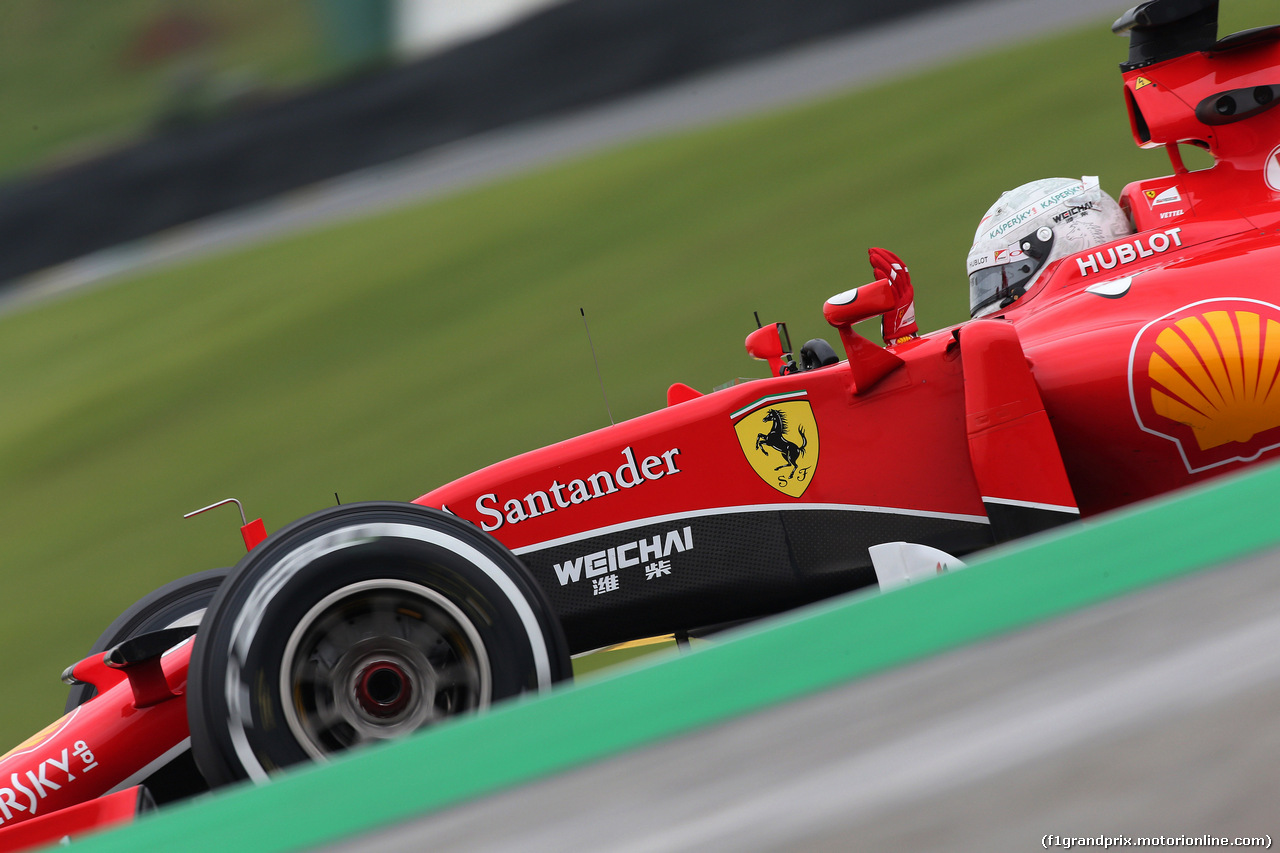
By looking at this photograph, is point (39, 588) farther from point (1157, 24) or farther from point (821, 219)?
point (1157, 24)

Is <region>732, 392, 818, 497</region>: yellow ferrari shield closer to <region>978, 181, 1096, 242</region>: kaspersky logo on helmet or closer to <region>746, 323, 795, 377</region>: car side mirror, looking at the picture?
<region>746, 323, 795, 377</region>: car side mirror

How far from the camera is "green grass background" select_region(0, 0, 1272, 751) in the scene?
610 cm

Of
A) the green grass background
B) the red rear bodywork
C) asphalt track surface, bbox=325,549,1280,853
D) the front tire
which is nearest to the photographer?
asphalt track surface, bbox=325,549,1280,853

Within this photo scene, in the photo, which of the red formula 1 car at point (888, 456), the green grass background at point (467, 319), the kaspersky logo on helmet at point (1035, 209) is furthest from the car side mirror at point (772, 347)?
the green grass background at point (467, 319)

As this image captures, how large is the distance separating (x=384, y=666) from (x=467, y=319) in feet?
18.9

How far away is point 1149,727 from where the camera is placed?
146 centimetres

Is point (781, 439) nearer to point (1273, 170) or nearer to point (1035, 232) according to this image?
point (1035, 232)

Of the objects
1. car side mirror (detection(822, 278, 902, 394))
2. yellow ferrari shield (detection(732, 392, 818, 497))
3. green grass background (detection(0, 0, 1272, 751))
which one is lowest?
yellow ferrari shield (detection(732, 392, 818, 497))

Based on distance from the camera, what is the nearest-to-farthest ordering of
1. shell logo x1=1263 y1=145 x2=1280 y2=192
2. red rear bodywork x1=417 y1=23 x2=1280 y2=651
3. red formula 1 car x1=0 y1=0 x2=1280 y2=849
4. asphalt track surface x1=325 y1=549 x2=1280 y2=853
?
asphalt track surface x1=325 y1=549 x2=1280 y2=853 < red formula 1 car x1=0 y1=0 x2=1280 y2=849 < red rear bodywork x1=417 y1=23 x2=1280 y2=651 < shell logo x1=1263 y1=145 x2=1280 y2=192

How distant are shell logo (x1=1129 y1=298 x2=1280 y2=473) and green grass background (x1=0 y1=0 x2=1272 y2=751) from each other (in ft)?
10.2

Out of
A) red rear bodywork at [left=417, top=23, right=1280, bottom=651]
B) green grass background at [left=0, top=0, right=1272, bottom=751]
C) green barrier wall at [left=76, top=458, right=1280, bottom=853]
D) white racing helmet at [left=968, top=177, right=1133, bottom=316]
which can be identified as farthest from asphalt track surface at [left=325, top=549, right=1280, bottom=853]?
green grass background at [left=0, top=0, right=1272, bottom=751]

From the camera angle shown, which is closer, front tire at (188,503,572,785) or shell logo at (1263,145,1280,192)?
front tire at (188,503,572,785)

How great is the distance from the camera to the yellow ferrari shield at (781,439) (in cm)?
266

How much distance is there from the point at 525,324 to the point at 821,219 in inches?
77.5
